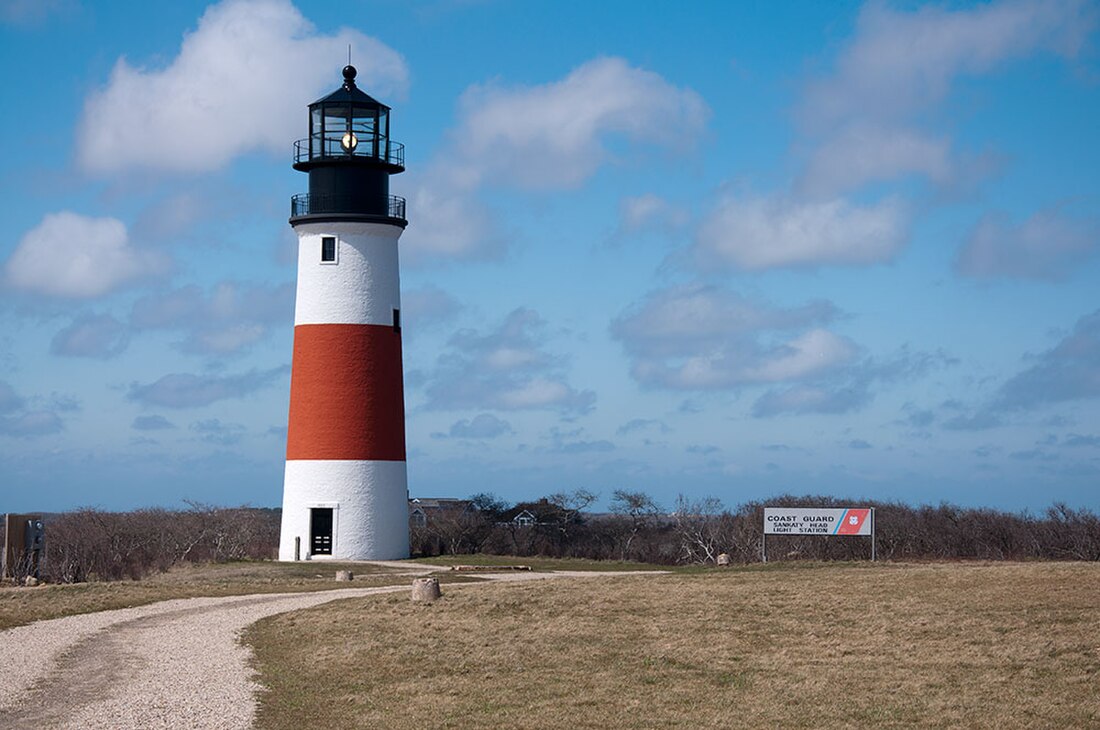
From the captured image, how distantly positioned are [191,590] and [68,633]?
7.71 meters

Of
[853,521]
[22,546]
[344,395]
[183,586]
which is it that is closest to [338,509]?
[344,395]

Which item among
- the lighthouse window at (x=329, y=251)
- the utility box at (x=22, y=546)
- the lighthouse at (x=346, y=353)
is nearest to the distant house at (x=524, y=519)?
the lighthouse at (x=346, y=353)

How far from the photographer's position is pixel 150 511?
45.2 meters

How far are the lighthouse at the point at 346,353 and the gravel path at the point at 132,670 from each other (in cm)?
1180

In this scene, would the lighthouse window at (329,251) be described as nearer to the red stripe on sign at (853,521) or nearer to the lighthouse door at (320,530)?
the lighthouse door at (320,530)

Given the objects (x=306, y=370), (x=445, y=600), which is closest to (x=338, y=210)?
(x=306, y=370)

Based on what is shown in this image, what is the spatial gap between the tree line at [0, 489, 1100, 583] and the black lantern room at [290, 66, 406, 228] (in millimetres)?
10117

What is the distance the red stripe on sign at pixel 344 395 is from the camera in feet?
119

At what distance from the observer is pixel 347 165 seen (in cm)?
3706

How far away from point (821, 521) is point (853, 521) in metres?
0.79

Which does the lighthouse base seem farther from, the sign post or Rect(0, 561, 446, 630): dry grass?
the sign post

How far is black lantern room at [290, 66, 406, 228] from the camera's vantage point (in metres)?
37.1

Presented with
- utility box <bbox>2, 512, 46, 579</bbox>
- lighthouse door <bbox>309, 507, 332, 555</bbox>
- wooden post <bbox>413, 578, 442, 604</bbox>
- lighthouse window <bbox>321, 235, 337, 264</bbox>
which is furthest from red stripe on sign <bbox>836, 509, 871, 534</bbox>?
utility box <bbox>2, 512, 46, 579</bbox>

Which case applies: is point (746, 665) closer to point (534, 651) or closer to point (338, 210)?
point (534, 651)
